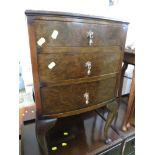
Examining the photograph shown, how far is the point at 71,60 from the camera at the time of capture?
2.42ft

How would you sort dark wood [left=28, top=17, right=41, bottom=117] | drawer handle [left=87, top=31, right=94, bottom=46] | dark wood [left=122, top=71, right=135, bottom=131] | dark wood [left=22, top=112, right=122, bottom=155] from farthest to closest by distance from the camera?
dark wood [left=122, top=71, right=135, bottom=131] < dark wood [left=22, top=112, right=122, bottom=155] < drawer handle [left=87, top=31, right=94, bottom=46] < dark wood [left=28, top=17, right=41, bottom=117]

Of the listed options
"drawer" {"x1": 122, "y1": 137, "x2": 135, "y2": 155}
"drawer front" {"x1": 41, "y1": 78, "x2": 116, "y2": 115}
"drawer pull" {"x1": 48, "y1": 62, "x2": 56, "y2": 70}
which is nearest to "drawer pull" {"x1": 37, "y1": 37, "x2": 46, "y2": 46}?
"drawer pull" {"x1": 48, "y1": 62, "x2": 56, "y2": 70}

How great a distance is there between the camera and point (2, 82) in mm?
370

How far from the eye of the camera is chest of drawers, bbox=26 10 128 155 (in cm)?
65

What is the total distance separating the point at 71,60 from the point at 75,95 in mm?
223

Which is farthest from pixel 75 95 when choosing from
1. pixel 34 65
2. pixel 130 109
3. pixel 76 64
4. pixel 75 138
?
pixel 130 109

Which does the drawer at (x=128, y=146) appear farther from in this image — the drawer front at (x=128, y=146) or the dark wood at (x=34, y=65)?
the dark wood at (x=34, y=65)

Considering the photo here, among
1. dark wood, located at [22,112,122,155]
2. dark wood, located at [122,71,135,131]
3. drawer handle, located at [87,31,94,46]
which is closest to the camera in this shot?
drawer handle, located at [87,31,94,46]

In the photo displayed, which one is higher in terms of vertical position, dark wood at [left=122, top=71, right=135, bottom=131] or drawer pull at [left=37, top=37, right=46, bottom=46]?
drawer pull at [left=37, top=37, right=46, bottom=46]

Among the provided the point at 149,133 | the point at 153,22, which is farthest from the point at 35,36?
the point at 149,133

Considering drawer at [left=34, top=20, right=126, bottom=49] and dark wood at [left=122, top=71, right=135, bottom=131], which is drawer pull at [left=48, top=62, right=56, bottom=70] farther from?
dark wood at [left=122, top=71, right=135, bottom=131]

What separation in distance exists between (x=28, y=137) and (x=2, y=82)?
3.04 ft

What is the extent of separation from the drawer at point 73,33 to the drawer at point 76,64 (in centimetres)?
5

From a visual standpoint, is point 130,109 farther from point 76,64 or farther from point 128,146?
point 76,64
